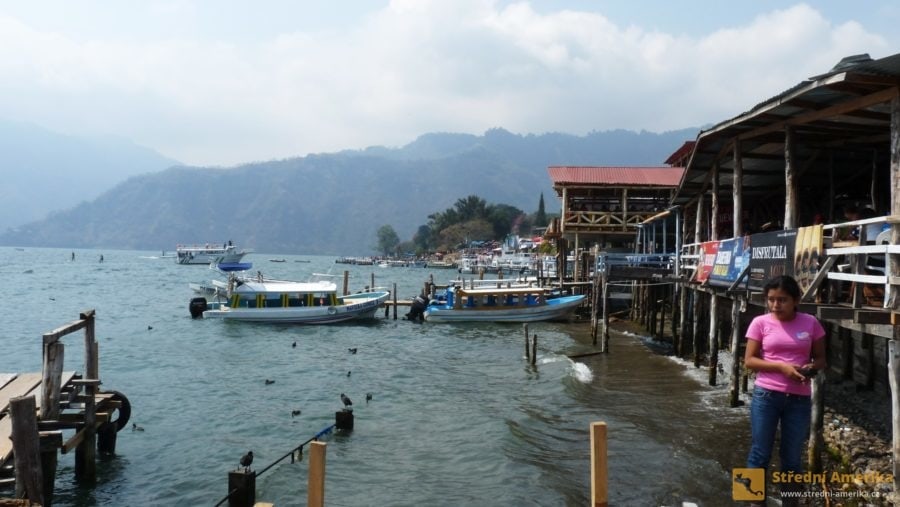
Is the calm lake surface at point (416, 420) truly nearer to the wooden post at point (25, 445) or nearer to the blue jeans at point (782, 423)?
the wooden post at point (25, 445)

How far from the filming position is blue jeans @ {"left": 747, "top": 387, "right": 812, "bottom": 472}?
239 inches

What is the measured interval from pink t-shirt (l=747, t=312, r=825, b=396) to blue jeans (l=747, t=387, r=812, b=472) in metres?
0.10

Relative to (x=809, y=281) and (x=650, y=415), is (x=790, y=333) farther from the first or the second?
(x=650, y=415)

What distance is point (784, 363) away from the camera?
234 inches

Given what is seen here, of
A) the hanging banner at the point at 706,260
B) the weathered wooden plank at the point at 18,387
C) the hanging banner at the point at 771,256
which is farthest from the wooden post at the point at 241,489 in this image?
the hanging banner at the point at 706,260

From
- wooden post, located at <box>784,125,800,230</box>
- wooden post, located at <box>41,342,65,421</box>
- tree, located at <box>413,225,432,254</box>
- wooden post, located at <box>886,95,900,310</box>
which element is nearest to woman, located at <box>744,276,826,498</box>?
wooden post, located at <box>886,95,900,310</box>

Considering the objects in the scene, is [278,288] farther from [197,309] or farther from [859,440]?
[859,440]

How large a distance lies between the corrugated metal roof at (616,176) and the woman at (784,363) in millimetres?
33272

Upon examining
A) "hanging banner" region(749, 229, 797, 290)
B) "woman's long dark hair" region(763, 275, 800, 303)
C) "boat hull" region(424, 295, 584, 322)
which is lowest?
"boat hull" region(424, 295, 584, 322)

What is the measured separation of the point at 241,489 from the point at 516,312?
25863 millimetres

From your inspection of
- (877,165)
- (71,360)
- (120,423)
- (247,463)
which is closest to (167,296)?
(71,360)

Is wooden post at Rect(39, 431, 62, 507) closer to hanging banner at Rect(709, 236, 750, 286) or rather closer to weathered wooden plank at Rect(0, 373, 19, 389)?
weathered wooden plank at Rect(0, 373, 19, 389)

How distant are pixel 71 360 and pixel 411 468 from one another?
18.5m

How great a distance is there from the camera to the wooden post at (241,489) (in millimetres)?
10172
